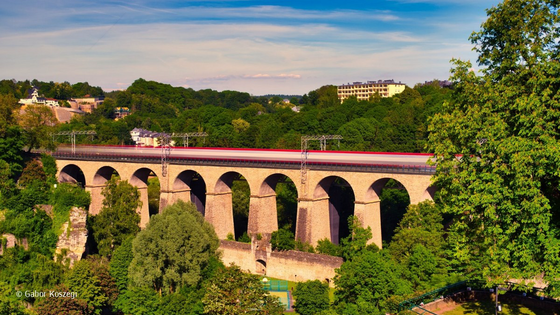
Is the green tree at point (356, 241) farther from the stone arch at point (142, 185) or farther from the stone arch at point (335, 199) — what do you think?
the stone arch at point (142, 185)

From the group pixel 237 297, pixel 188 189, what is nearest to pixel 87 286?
pixel 237 297

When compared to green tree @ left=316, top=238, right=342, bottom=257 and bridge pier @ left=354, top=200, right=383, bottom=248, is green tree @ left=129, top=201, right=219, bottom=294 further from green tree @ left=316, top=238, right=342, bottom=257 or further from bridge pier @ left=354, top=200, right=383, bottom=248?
bridge pier @ left=354, top=200, right=383, bottom=248

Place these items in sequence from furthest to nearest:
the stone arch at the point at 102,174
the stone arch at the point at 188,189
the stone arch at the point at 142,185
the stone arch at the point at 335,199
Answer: the stone arch at the point at 102,174, the stone arch at the point at 142,185, the stone arch at the point at 188,189, the stone arch at the point at 335,199

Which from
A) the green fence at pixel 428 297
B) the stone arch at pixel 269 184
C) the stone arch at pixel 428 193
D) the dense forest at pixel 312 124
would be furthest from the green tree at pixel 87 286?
the dense forest at pixel 312 124

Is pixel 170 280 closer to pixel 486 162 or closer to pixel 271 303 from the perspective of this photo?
pixel 271 303

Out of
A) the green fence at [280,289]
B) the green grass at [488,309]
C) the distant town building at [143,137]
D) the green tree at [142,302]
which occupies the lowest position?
the green fence at [280,289]
